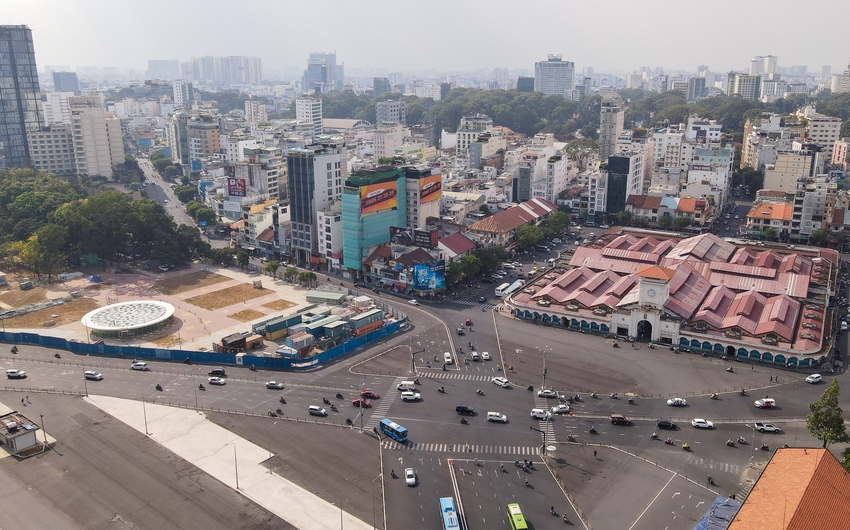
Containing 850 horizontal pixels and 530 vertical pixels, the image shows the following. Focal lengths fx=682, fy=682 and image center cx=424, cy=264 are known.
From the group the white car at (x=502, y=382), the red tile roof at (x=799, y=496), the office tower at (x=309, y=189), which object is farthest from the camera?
the office tower at (x=309, y=189)

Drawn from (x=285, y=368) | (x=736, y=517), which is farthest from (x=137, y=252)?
(x=736, y=517)

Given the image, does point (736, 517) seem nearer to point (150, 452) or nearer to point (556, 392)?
point (556, 392)

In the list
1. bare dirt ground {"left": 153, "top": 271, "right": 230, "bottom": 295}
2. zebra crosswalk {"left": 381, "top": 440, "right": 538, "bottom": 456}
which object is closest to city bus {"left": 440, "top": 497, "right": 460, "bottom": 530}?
zebra crosswalk {"left": 381, "top": 440, "right": 538, "bottom": 456}

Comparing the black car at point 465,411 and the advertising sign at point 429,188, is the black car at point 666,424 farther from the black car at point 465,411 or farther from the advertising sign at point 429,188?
the advertising sign at point 429,188

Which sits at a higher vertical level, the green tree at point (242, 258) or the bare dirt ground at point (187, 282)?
the green tree at point (242, 258)

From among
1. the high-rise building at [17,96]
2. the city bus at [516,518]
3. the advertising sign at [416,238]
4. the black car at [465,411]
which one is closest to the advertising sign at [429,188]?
the advertising sign at [416,238]

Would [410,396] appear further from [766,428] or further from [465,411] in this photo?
[766,428]

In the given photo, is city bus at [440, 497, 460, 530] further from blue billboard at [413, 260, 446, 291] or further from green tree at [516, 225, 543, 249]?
green tree at [516, 225, 543, 249]
